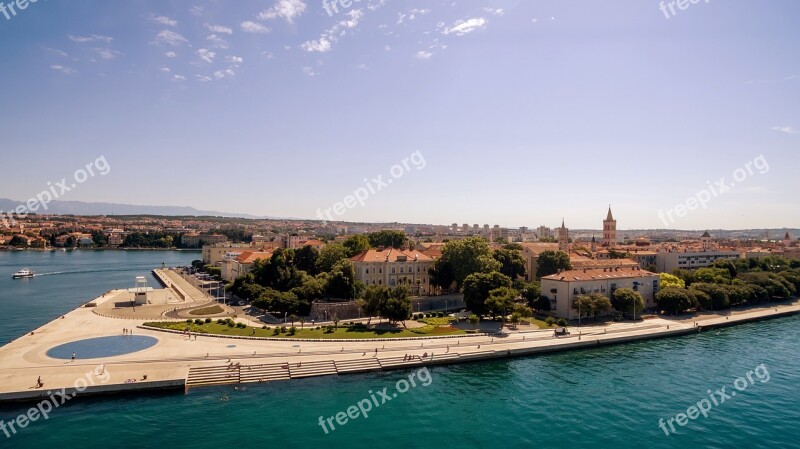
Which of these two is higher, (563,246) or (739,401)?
(563,246)

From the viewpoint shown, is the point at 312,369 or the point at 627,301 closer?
the point at 312,369

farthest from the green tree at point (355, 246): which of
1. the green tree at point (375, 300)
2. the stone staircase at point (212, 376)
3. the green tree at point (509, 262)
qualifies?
the stone staircase at point (212, 376)

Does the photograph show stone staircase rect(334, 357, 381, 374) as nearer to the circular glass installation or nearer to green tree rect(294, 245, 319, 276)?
the circular glass installation

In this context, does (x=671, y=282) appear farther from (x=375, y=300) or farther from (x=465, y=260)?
(x=375, y=300)

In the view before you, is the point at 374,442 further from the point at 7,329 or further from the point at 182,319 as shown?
the point at 7,329

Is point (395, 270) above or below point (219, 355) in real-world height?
above

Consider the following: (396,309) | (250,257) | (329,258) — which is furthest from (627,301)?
(250,257)

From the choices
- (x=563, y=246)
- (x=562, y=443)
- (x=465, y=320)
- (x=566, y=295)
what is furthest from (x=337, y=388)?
(x=563, y=246)
